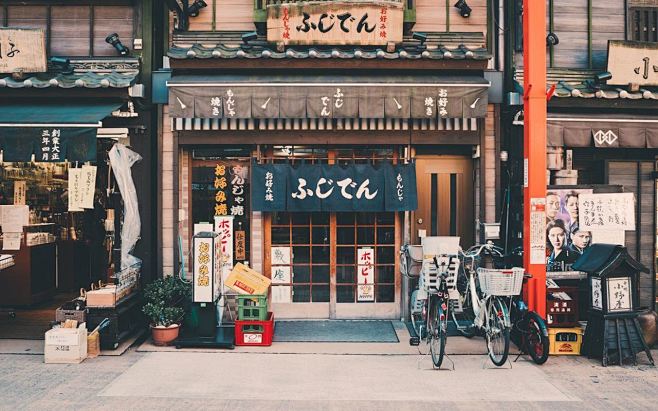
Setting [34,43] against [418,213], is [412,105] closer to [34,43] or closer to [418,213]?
[418,213]

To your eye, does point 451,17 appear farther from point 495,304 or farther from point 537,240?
point 495,304

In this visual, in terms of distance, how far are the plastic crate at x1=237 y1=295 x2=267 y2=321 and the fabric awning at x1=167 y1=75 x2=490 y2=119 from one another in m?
3.26

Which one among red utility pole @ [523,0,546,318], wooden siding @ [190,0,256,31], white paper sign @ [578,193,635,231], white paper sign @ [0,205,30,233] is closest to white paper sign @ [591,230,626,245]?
white paper sign @ [578,193,635,231]

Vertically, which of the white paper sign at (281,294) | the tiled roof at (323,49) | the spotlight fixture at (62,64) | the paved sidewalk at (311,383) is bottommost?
the paved sidewalk at (311,383)

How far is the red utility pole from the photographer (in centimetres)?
907

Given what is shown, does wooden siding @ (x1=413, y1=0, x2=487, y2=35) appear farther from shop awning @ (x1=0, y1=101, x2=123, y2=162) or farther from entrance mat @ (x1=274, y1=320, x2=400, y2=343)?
shop awning @ (x1=0, y1=101, x2=123, y2=162)

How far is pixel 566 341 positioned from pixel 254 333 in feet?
17.4

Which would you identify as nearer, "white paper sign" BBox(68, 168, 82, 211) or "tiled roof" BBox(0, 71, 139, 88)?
"white paper sign" BBox(68, 168, 82, 211)

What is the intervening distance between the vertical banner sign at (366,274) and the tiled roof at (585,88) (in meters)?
4.50

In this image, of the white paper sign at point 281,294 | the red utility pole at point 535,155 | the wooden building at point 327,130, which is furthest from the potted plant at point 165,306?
the red utility pole at point 535,155

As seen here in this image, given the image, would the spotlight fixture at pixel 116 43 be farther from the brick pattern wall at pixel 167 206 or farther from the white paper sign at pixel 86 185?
the white paper sign at pixel 86 185

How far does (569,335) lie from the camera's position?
9133mm

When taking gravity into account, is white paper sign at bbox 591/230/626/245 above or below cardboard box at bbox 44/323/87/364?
above

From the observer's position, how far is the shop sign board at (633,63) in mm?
10539
